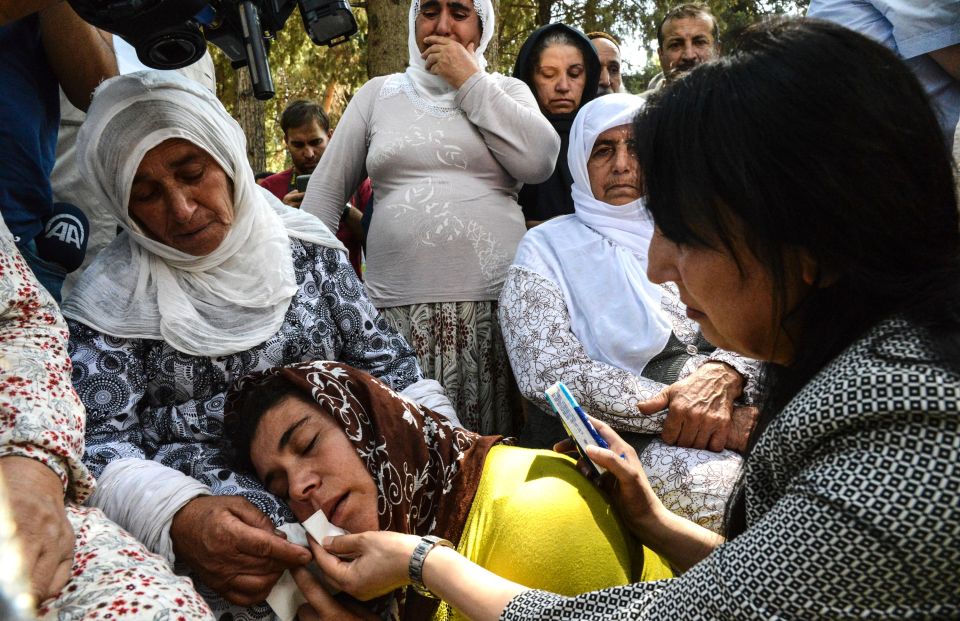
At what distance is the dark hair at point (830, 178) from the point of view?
1201 millimetres

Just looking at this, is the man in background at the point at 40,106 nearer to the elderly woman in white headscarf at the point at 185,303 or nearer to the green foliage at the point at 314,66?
the elderly woman in white headscarf at the point at 185,303

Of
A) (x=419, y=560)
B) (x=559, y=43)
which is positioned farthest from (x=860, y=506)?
(x=559, y=43)

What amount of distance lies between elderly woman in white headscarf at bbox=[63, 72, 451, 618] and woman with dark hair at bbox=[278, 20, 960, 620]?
131 centimetres

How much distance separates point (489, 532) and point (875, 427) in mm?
1046

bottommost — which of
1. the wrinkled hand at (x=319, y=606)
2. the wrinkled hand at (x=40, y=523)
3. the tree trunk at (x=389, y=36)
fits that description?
the wrinkled hand at (x=319, y=606)

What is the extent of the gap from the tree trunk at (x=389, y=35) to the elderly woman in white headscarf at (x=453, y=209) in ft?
4.64

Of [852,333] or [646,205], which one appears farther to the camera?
[646,205]

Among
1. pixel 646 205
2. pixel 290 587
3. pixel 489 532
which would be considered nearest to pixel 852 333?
pixel 646 205

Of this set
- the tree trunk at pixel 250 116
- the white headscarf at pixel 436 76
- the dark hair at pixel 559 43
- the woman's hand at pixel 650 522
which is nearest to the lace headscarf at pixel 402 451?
the woman's hand at pixel 650 522

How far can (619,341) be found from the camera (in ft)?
9.77

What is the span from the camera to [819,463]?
3.87 feet

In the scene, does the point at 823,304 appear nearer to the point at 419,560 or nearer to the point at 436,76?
the point at 419,560

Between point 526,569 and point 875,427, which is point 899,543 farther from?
point 526,569

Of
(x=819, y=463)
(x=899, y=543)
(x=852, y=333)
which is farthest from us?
(x=852, y=333)
